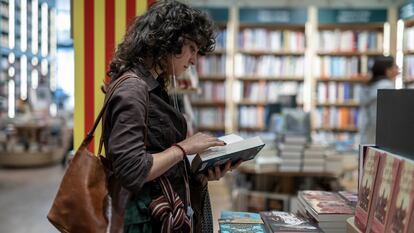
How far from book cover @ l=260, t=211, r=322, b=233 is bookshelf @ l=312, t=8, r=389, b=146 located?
503 centimetres

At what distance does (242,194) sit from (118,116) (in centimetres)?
326

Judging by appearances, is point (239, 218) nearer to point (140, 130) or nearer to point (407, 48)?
point (140, 130)

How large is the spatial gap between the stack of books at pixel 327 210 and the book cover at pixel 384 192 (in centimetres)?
29

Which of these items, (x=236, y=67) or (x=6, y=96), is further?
(x=6, y=96)

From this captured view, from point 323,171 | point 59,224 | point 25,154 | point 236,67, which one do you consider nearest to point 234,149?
point 59,224

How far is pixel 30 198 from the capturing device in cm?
591

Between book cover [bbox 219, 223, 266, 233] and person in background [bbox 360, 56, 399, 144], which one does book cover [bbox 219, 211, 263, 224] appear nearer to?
book cover [bbox 219, 223, 266, 233]

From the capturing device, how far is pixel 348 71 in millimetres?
6625

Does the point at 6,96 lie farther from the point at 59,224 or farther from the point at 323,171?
the point at 59,224

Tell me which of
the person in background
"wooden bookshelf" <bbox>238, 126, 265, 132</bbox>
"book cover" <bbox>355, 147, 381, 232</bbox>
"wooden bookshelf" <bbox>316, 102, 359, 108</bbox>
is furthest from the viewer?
"wooden bookshelf" <bbox>238, 126, 265, 132</bbox>

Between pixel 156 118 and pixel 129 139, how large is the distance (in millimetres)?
166

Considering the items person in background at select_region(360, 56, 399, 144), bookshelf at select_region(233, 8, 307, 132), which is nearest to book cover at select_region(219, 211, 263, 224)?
person in background at select_region(360, 56, 399, 144)

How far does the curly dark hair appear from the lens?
1.42 metres

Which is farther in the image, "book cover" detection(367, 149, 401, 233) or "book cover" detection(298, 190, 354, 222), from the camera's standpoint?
"book cover" detection(298, 190, 354, 222)
